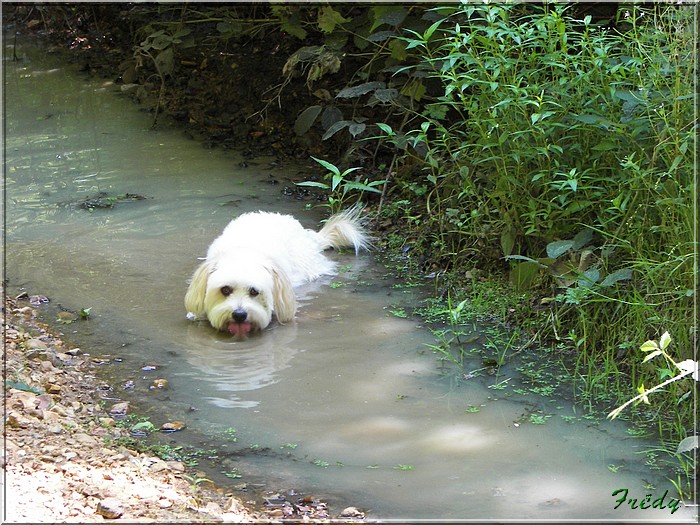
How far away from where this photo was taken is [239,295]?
5.16 metres

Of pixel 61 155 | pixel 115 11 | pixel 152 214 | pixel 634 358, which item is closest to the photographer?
pixel 634 358

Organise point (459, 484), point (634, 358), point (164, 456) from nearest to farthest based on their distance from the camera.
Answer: point (459, 484)
point (164, 456)
point (634, 358)

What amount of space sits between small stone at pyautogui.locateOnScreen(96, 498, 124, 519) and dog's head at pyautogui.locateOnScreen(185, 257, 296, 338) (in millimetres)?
1957

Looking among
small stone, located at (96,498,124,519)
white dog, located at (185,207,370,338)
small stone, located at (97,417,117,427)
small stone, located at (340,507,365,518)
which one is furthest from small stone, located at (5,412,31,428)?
white dog, located at (185,207,370,338)

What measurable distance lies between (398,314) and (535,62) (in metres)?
1.62

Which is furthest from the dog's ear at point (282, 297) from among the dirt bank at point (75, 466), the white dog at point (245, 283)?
the dirt bank at point (75, 466)

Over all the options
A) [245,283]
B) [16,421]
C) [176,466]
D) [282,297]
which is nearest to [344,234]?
[282,297]

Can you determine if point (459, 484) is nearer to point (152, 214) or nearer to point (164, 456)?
point (164, 456)

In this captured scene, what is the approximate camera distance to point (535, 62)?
5270 mm

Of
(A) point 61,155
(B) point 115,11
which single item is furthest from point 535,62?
(B) point 115,11

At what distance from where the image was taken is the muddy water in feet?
11.9

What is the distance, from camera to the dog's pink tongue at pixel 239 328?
517cm

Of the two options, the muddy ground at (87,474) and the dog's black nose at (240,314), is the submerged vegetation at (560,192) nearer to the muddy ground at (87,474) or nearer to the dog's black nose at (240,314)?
the dog's black nose at (240,314)

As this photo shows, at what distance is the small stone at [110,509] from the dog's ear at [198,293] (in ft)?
6.90
